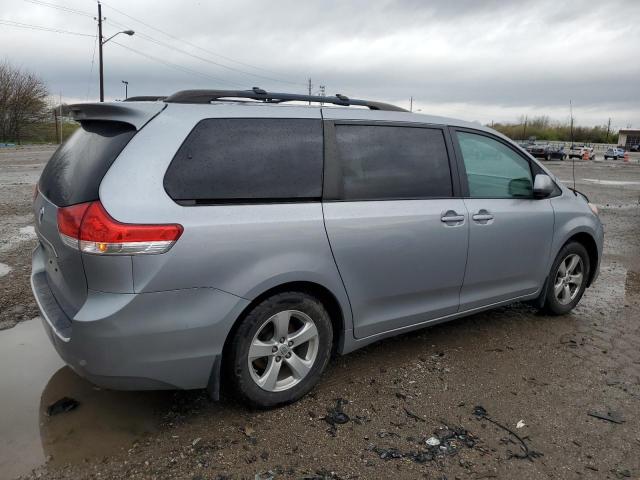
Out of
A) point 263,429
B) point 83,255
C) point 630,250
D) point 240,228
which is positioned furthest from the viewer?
point 630,250

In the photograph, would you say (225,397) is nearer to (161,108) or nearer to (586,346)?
(161,108)

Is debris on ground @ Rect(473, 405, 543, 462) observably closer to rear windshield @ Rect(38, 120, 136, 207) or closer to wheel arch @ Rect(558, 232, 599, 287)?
wheel arch @ Rect(558, 232, 599, 287)

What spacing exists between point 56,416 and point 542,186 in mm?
3783

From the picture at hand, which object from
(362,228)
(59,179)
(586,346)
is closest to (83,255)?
(59,179)

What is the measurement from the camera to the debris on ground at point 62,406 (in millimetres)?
3051

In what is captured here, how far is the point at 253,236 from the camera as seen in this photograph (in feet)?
9.03

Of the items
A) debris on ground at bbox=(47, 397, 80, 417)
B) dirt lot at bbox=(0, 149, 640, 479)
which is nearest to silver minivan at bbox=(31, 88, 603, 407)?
dirt lot at bbox=(0, 149, 640, 479)

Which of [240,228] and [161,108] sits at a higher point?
[161,108]

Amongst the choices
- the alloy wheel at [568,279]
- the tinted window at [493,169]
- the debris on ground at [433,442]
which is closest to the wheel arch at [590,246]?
the alloy wheel at [568,279]

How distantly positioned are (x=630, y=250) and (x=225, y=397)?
729 centimetres

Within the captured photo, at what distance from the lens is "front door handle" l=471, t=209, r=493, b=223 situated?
378 cm

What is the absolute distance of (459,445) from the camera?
283 cm

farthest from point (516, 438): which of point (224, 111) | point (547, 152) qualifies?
point (547, 152)

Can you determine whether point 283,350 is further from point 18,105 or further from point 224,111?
point 18,105
